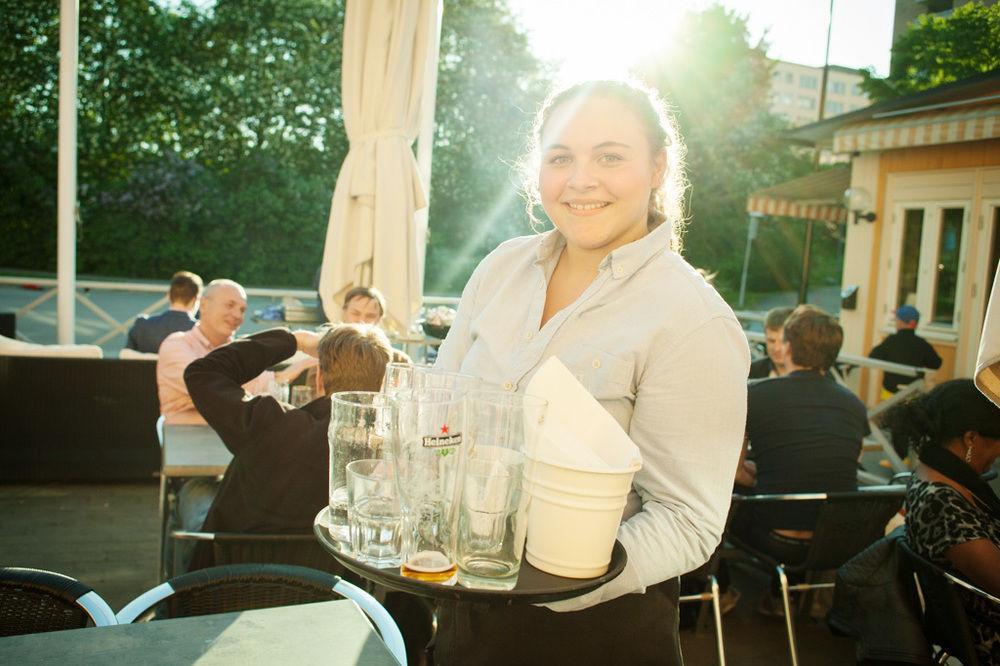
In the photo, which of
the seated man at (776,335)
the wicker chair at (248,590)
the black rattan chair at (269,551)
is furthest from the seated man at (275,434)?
the seated man at (776,335)

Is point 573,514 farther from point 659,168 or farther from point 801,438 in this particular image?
point 801,438

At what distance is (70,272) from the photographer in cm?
551

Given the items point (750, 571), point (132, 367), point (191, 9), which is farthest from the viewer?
point (191, 9)

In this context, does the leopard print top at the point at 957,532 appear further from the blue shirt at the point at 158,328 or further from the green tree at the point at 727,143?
the green tree at the point at 727,143

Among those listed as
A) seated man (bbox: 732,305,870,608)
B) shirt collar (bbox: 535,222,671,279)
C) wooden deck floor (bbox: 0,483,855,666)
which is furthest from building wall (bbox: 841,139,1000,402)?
shirt collar (bbox: 535,222,671,279)

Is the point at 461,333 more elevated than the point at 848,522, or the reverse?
the point at 461,333

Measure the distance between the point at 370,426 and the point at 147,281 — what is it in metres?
20.4

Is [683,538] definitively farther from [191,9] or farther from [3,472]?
[191,9]

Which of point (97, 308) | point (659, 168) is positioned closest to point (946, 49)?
point (659, 168)

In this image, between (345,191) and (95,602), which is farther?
(345,191)

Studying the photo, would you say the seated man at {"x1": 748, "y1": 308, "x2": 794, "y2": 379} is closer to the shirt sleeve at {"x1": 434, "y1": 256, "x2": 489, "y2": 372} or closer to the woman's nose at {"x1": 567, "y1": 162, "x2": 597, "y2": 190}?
the shirt sleeve at {"x1": 434, "y1": 256, "x2": 489, "y2": 372}

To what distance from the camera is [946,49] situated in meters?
6.70

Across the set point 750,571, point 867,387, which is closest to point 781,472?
point 750,571

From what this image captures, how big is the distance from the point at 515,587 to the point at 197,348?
3.35 metres
